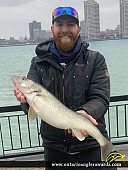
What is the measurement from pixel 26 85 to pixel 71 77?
41 centimetres

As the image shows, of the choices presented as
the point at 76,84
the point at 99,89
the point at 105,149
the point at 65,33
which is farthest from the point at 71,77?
the point at 105,149

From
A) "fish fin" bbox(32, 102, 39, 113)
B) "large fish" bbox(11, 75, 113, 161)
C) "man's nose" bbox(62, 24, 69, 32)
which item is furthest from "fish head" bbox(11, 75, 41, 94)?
"man's nose" bbox(62, 24, 69, 32)

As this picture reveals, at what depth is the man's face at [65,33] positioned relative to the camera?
2.38 metres

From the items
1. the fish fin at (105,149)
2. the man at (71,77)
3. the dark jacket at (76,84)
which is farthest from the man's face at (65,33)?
the fish fin at (105,149)

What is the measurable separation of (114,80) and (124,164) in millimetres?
18297

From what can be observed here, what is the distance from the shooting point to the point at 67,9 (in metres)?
2.46

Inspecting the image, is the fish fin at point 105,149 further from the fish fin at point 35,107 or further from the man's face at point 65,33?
the man's face at point 65,33

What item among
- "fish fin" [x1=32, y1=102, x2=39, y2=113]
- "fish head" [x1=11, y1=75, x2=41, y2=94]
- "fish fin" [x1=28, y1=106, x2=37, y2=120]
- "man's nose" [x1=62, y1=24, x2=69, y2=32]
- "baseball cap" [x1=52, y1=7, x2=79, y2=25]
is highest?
"baseball cap" [x1=52, y1=7, x2=79, y2=25]

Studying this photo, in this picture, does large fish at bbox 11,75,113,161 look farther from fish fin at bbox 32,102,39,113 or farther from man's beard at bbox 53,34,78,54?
man's beard at bbox 53,34,78,54

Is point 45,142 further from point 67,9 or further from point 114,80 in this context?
point 114,80

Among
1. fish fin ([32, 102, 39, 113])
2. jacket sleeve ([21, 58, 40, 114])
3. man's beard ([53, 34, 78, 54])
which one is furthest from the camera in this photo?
jacket sleeve ([21, 58, 40, 114])

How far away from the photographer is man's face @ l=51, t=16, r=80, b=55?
2.38 metres

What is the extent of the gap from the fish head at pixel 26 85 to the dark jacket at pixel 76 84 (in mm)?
199

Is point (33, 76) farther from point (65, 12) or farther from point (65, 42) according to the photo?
point (65, 12)
